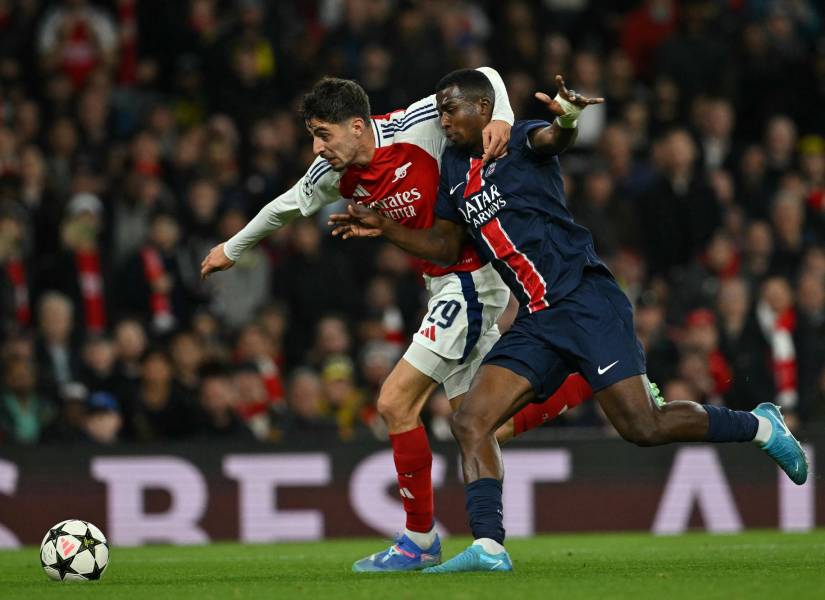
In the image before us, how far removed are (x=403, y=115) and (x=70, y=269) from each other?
19.4ft

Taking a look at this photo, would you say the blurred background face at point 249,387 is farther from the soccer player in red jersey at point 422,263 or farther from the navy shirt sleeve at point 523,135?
the navy shirt sleeve at point 523,135

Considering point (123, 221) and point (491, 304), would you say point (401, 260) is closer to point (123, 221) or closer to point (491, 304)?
point (123, 221)

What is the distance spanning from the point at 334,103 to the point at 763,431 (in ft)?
8.61

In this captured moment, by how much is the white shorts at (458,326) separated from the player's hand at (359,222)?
0.74 metres

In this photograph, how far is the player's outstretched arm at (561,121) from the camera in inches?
283

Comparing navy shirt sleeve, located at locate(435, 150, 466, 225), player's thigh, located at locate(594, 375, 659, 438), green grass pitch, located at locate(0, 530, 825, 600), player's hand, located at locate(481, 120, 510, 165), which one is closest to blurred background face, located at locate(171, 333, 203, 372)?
green grass pitch, located at locate(0, 530, 825, 600)

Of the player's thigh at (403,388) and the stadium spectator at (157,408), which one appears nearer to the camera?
the player's thigh at (403,388)

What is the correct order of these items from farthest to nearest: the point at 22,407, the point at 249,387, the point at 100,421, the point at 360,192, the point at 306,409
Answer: the point at 249,387 < the point at 306,409 < the point at 22,407 < the point at 100,421 < the point at 360,192

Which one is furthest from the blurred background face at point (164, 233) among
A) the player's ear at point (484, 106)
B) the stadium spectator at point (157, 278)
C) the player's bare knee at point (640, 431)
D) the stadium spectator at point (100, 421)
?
the player's bare knee at point (640, 431)

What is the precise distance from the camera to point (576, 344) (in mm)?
7438

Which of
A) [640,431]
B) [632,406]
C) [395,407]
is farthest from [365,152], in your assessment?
[640,431]

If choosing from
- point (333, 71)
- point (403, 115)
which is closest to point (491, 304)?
point (403, 115)

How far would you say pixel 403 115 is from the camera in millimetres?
8133

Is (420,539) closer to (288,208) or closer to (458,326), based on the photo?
(458,326)
